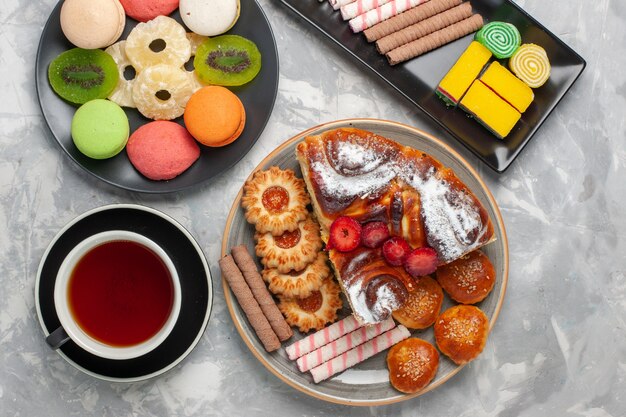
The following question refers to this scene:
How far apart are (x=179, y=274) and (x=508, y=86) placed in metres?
1.34

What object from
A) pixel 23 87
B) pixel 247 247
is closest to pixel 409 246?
pixel 247 247

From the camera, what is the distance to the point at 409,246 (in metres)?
2.39

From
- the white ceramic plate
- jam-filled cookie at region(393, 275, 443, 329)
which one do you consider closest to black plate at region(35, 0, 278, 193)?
the white ceramic plate

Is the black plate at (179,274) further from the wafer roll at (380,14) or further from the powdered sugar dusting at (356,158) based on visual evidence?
the wafer roll at (380,14)

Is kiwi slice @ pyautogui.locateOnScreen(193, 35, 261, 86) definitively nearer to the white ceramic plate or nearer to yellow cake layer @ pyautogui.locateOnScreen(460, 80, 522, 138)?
the white ceramic plate

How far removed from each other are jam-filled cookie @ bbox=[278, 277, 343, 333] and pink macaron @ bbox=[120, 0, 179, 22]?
1.07 m

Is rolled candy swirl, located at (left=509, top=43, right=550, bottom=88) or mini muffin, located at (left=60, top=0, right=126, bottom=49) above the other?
rolled candy swirl, located at (left=509, top=43, right=550, bottom=88)

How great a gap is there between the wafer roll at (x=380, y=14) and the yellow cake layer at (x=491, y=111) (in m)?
0.39

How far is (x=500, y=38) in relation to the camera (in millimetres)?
2678

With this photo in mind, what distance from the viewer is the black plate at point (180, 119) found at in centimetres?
249

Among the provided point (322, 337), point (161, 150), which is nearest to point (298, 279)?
point (322, 337)

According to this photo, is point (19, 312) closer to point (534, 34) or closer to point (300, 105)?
point (300, 105)

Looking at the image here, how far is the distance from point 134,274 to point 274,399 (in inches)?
28.1

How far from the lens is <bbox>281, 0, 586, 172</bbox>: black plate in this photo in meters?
2.63
